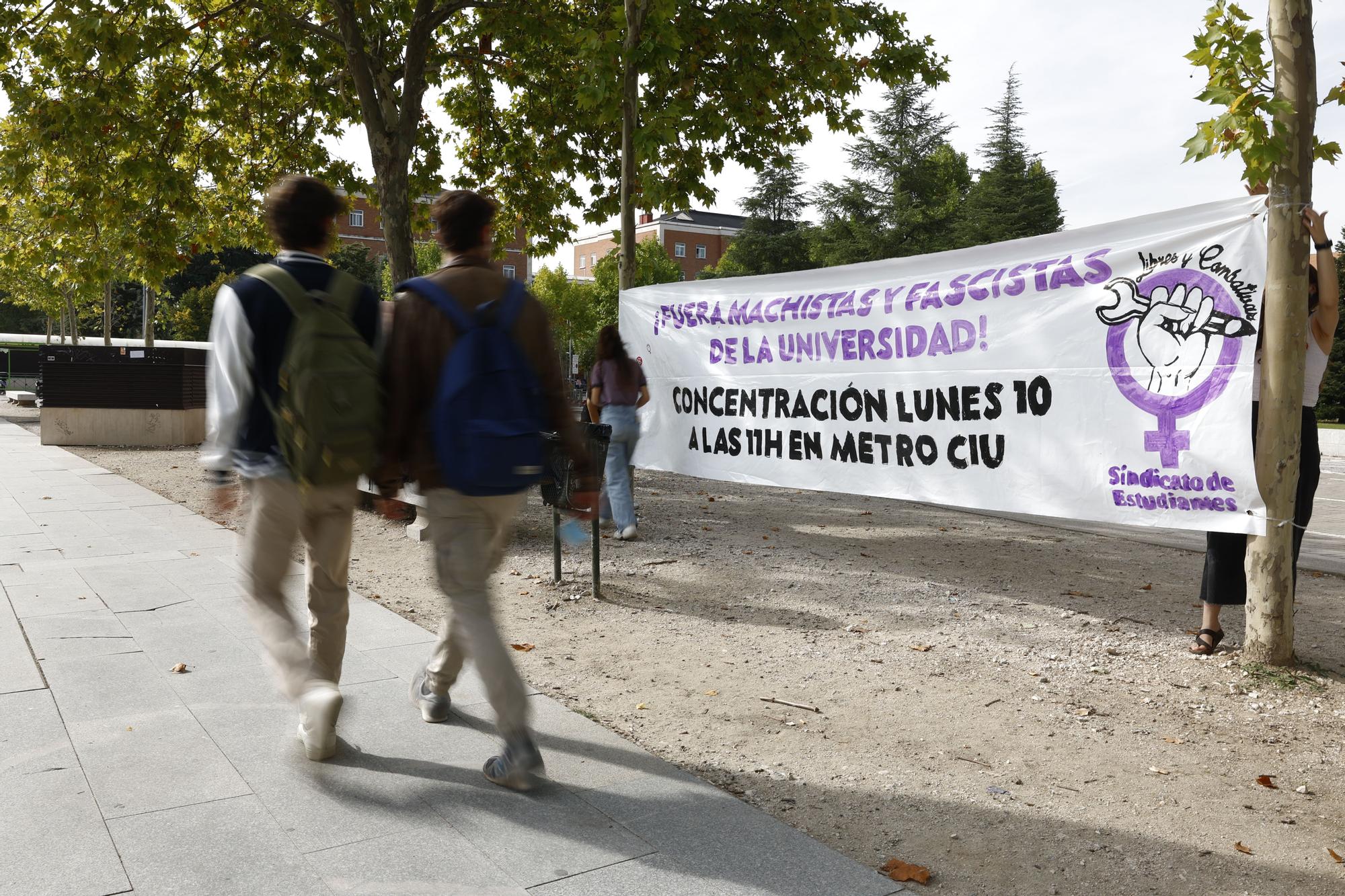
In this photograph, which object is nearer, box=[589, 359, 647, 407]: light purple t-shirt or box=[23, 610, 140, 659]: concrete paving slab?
box=[23, 610, 140, 659]: concrete paving slab

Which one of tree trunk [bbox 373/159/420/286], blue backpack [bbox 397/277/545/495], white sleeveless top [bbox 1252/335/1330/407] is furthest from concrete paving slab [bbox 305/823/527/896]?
tree trunk [bbox 373/159/420/286]

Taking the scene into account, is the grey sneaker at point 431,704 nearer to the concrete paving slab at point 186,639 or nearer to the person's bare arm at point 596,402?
the concrete paving slab at point 186,639

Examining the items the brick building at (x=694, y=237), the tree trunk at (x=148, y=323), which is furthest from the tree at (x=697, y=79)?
the brick building at (x=694, y=237)

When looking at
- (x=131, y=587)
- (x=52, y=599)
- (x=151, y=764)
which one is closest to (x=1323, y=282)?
(x=151, y=764)

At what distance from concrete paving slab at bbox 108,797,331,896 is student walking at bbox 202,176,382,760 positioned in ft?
1.39

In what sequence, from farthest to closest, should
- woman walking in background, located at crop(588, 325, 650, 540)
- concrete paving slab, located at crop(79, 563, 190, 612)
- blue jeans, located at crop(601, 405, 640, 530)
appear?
blue jeans, located at crop(601, 405, 640, 530) < woman walking in background, located at crop(588, 325, 650, 540) < concrete paving slab, located at crop(79, 563, 190, 612)

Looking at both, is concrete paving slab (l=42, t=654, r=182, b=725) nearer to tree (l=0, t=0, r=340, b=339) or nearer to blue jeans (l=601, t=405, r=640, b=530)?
blue jeans (l=601, t=405, r=640, b=530)

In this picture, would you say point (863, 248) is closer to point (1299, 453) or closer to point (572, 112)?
point (572, 112)

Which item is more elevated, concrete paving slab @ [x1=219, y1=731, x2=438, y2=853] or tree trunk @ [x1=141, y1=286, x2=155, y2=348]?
tree trunk @ [x1=141, y1=286, x2=155, y2=348]

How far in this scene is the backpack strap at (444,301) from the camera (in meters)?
3.03

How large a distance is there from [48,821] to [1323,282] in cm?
554

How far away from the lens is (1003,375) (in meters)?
5.72

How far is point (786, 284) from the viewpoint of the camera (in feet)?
23.2

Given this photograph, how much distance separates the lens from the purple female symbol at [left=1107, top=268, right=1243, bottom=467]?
469 cm
